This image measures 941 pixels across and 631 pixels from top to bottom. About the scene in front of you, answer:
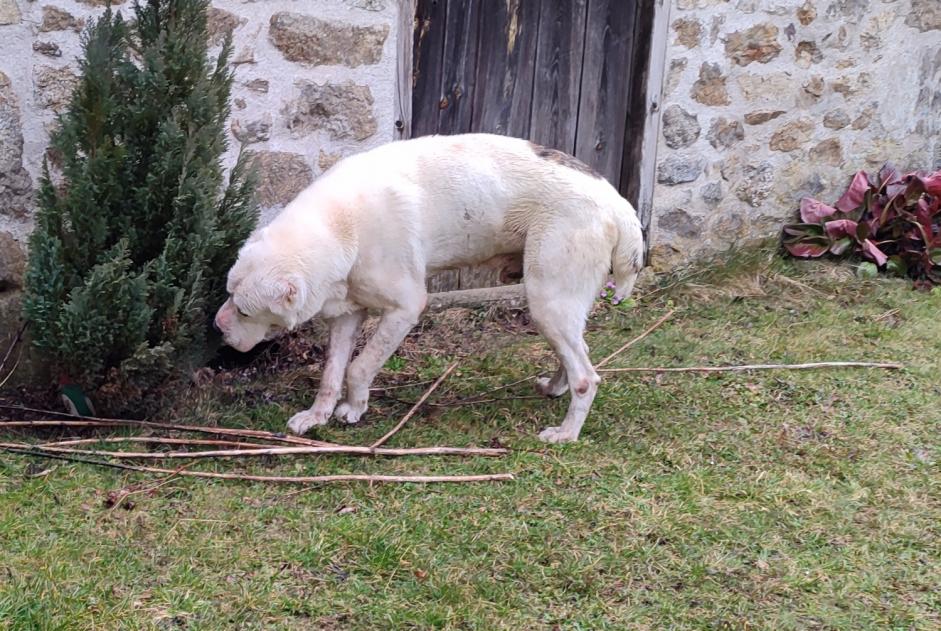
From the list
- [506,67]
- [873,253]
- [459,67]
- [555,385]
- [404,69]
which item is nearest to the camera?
[555,385]

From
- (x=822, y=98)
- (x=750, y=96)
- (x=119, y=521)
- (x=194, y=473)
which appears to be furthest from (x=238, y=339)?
(x=822, y=98)

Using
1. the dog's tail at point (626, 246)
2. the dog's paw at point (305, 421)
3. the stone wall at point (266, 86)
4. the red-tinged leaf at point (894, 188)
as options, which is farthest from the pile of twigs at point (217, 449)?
the red-tinged leaf at point (894, 188)

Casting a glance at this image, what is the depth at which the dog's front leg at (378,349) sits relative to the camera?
396 cm

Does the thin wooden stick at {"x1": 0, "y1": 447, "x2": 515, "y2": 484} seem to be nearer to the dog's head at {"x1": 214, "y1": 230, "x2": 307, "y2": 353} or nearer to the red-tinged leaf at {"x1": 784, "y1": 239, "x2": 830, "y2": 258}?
the dog's head at {"x1": 214, "y1": 230, "x2": 307, "y2": 353}

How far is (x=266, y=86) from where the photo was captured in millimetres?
4625

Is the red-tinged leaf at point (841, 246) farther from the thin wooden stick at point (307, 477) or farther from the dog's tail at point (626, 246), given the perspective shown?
the thin wooden stick at point (307, 477)

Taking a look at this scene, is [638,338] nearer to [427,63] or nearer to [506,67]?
[506,67]

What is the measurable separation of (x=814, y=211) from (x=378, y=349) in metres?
3.67

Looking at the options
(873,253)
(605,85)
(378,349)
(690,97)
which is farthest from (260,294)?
(873,253)

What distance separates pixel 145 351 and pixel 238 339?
0.38 meters

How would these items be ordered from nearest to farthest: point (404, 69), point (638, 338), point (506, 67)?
point (404, 69)
point (638, 338)
point (506, 67)

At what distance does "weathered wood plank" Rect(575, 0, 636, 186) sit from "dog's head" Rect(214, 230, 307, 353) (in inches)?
105

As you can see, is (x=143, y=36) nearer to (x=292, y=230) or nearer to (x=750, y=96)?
(x=292, y=230)

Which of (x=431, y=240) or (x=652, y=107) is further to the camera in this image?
(x=652, y=107)
